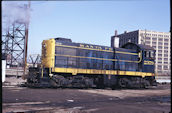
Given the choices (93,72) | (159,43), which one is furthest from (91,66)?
(159,43)

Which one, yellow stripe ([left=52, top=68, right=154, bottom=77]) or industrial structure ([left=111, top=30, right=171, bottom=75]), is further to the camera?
industrial structure ([left=111, top=30, right=171, bottom=75])

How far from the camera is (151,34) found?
129875mm

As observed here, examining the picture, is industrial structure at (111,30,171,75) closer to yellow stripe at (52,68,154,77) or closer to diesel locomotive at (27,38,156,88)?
diesel locomotive at (27,38,156,88)

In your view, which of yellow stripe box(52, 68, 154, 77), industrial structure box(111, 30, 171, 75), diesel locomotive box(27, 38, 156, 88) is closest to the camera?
diesel locomotive box(27, 38, 156, 88)

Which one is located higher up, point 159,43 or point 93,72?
point 159,43

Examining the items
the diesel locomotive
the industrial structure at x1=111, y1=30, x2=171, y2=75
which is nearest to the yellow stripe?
the diesel locomotive

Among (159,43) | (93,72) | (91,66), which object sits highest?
(159,43)

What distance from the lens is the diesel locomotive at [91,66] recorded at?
16777 millimetres

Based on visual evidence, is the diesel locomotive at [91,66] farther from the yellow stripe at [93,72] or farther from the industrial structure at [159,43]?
the industrial structure at [159,43]

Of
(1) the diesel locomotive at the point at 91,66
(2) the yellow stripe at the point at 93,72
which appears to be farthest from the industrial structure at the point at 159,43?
(2) the yellow stripe at the point at 93,72

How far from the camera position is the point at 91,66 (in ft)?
61.5

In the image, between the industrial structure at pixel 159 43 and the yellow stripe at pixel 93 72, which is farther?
the industrial structure at pixel 159 43

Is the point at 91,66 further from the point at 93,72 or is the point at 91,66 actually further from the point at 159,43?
the point at 159,43

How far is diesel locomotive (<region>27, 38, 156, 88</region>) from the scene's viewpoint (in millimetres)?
16777
